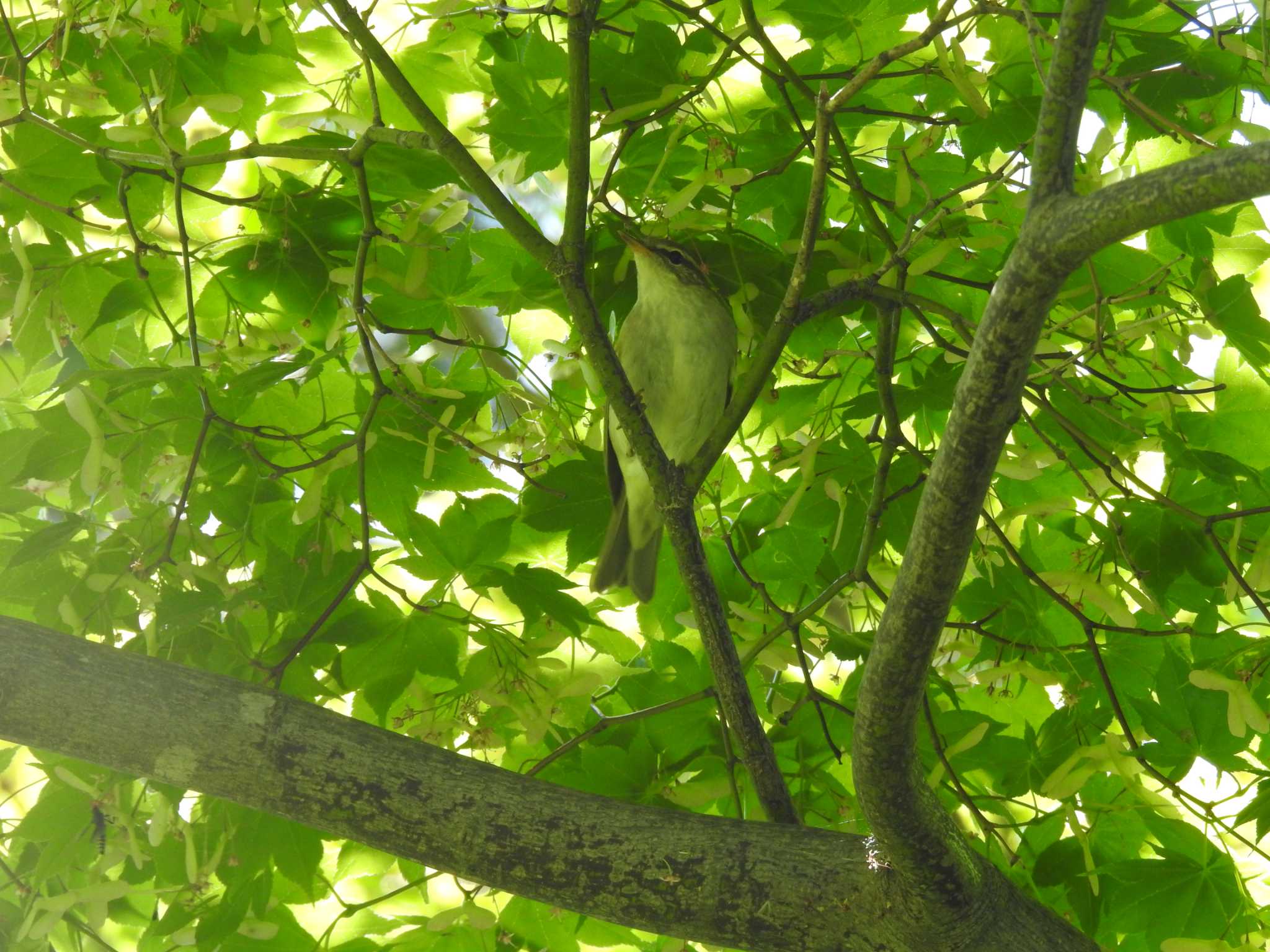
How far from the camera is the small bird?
3.32 m

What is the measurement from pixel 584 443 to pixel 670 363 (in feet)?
3.58

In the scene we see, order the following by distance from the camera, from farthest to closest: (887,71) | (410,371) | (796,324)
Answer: (887,71)
(410,371)
(796,324)

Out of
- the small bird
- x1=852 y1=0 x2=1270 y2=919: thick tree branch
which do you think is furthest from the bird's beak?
x1=852 y1=0 x2=1270 y2=919: thick tree branch

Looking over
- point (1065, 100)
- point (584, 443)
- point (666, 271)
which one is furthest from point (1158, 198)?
point (666, 271)

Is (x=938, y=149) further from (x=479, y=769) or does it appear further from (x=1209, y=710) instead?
(x=479, y=769)

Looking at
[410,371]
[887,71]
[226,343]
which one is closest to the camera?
[410,371]

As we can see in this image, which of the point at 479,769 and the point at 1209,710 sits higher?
the point at 1209,710

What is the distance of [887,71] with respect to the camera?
2377 millimetres

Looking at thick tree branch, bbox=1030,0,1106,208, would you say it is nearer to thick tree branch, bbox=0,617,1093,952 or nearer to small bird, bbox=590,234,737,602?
thick tree branch, bbox=0,617,1093,952

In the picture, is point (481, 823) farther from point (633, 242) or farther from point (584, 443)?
point (633, 242)

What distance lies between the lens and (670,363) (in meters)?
3.64

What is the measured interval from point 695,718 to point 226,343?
1.34 m

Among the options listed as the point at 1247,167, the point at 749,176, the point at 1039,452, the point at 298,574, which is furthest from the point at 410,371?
the point at 1247,167

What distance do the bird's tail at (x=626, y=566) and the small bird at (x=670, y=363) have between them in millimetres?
190
